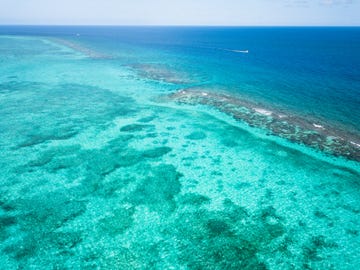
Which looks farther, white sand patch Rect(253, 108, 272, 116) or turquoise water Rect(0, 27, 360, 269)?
white sand patch Rect(253, 108, 272, 116)

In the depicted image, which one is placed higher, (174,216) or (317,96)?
(317,96)

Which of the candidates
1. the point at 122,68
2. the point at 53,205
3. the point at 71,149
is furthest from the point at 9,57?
the point at 53,205

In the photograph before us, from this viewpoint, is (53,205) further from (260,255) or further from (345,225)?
(345,225)

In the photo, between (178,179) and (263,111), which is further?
(263,111)

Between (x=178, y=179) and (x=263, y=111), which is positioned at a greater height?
(x=263, y=111)

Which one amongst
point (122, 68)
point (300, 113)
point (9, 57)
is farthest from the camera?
point (9, 57)

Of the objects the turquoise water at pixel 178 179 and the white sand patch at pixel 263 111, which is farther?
the white sand patch at pixel 263 111

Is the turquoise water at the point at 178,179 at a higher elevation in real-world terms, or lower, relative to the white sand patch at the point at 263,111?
lower

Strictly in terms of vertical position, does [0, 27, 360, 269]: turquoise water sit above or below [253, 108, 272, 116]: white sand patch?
below
